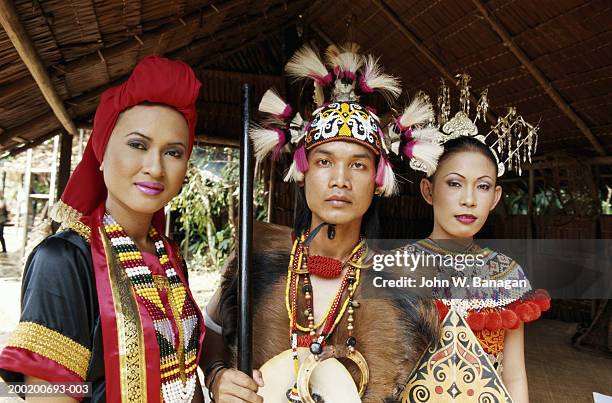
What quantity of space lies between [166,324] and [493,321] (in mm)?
1131

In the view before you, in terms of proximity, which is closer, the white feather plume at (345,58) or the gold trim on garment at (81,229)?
the gold trim on garment at (81,229)

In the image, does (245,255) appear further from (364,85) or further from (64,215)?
(364,85)

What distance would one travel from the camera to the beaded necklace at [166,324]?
1.42 metres

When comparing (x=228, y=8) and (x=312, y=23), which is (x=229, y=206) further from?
(x=228, y=8)

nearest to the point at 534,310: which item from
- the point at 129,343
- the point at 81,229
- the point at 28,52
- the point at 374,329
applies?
the point at 374,329

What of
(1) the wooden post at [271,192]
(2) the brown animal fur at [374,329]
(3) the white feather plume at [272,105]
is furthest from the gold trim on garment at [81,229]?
(1) the wooden post at [271,192]

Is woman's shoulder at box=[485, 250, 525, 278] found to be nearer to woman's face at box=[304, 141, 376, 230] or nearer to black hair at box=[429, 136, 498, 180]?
black hair at box=[429, 136, 498, 180]

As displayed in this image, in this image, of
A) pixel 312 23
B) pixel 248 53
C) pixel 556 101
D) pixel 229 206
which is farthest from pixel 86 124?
pixel 229 206

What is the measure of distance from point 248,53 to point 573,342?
537cm

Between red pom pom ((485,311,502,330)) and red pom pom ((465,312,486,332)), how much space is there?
0.06 feet

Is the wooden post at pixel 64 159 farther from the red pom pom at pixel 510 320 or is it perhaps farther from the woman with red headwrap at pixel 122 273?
the red pom pom at pixel 510 320

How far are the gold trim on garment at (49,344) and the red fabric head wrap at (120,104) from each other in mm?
351

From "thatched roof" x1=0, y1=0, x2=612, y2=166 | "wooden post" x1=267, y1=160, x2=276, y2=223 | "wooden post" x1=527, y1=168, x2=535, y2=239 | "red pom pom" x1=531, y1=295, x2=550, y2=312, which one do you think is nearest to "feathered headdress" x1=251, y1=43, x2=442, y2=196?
"red pom pom" x1=531, y1=295, x2=550, y2=312

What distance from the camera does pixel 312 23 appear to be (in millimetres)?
6375
